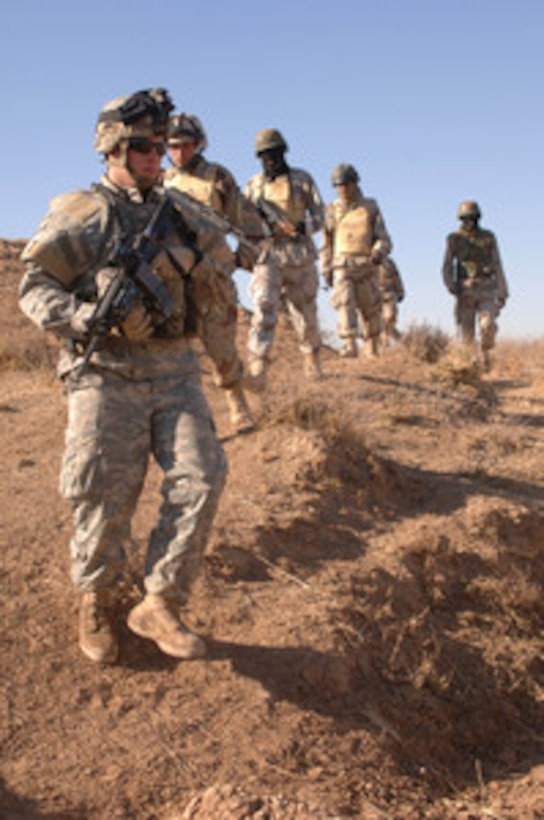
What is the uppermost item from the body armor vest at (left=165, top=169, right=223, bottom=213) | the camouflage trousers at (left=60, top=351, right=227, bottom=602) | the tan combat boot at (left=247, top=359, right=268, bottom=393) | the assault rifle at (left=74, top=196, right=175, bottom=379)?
the body armor vest at (left=165, top=169, right=223, bottom=213)

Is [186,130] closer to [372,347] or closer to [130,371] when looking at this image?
[130,371]

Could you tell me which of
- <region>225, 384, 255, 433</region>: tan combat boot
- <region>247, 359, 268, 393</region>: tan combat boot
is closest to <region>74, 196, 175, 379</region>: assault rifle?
<region>225, 384, 255, 433</region>: tan combat boot

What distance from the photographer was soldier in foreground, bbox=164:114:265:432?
20.6ft

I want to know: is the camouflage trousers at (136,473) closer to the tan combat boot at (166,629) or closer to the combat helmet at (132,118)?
the tan combat boot at (166,629)

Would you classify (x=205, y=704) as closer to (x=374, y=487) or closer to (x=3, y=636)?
(x=3, y=636)

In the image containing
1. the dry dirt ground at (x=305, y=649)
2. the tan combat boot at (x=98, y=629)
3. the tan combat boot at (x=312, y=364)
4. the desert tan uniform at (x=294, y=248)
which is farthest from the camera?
the tan combat boot at (x=312, y=364)

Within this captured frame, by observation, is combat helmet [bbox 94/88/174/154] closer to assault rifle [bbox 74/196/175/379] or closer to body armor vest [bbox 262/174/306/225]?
assault rifle [bbox 74/196/175/379]

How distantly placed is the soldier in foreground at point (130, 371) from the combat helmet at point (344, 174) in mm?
6478

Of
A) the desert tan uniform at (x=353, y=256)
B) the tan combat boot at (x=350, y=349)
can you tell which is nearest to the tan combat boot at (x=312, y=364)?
the desert tan uniform at (x=353, y=256)

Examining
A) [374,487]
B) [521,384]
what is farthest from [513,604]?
[521,384]

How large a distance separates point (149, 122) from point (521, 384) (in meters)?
8.25

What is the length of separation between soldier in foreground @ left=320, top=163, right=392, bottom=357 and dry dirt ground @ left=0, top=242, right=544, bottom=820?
3236 mm

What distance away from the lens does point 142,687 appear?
395cm

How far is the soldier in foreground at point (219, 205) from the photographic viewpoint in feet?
20.6
